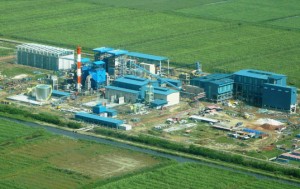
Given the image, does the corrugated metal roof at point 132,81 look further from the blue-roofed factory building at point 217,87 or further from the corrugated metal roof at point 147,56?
the corrugated metal roof at point 147,56

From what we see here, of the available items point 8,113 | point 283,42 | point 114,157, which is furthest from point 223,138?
point 283,42

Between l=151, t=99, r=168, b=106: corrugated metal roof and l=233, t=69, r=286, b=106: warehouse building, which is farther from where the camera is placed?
l=233, t=69, r=286, b=106: warehouse building

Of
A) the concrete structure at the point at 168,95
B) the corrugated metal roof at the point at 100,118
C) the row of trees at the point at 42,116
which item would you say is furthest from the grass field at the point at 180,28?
the row of trees at the point at 42,116

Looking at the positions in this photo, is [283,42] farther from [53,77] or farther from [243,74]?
[53,77]

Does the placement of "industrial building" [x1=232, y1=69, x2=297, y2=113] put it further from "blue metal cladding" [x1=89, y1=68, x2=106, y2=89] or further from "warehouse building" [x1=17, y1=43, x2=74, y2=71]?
"warehouse building" [x1=17, y1=43, x2=74, y2=71]

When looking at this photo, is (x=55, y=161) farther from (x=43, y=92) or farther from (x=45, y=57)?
(x=45, y=57)

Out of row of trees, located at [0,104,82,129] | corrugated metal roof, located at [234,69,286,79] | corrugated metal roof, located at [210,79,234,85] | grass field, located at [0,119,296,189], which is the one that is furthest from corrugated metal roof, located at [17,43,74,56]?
grass field, located at [0,119,296,189]

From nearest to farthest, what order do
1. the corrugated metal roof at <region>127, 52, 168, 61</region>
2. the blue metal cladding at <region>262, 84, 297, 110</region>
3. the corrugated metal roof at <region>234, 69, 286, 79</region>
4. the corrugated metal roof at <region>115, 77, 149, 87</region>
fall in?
the blue metal cladding at <region>262, 84, 297, 110</region> → the corrugated metal roof at <region>234, 69, 286, 79</region> → the corrugated metal roof at <region>115, 77, 149, 87</region> → the corrugated metal roof at <region>127, 52, 168, 61</region>

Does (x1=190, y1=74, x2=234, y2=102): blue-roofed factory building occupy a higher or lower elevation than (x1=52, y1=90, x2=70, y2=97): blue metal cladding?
higher

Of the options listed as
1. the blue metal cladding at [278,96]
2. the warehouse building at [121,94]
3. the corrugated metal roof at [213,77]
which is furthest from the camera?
the corrugated metal roof at [213,77]
